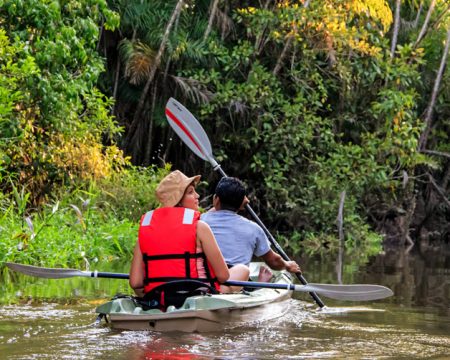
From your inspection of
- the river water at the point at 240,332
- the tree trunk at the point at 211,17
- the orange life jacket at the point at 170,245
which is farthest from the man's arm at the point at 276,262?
the tree trunk at the point at 211,17

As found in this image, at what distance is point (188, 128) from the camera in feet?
35.4

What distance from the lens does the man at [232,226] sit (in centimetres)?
772

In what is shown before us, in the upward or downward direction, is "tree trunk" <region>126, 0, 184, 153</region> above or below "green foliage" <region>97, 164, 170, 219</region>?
above

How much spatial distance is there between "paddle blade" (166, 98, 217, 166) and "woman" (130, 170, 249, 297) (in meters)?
3.90

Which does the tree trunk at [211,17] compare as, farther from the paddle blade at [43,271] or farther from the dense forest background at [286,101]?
the paddle blade at [43,271]

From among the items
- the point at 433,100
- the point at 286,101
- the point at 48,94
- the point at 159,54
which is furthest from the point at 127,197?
the point at 433,100

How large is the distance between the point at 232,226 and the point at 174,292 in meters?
1.15

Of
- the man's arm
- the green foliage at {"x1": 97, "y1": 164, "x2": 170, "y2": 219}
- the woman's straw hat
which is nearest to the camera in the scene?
the woman's straw hat

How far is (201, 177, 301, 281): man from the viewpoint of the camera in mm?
7719

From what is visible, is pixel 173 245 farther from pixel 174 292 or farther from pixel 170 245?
pixel 174 292

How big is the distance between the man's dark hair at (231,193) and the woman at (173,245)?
867 mm

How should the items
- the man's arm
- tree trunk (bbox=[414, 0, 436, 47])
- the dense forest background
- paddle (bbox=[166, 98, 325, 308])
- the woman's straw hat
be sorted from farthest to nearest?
tree trunk (bbox=[414, 0, 436, 47])
the dense forest background
paddle (bbox=[166, 98, 325, 308])
the man's arm
the woman's straw hat

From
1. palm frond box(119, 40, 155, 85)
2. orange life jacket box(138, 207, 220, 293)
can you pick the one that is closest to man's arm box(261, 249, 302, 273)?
orange life jacket box(138, 207, 220, 293)

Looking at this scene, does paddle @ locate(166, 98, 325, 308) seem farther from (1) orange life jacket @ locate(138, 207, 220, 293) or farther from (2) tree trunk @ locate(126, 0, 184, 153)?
(2) tree trunk @ locate(126, 0, 184, 153)
